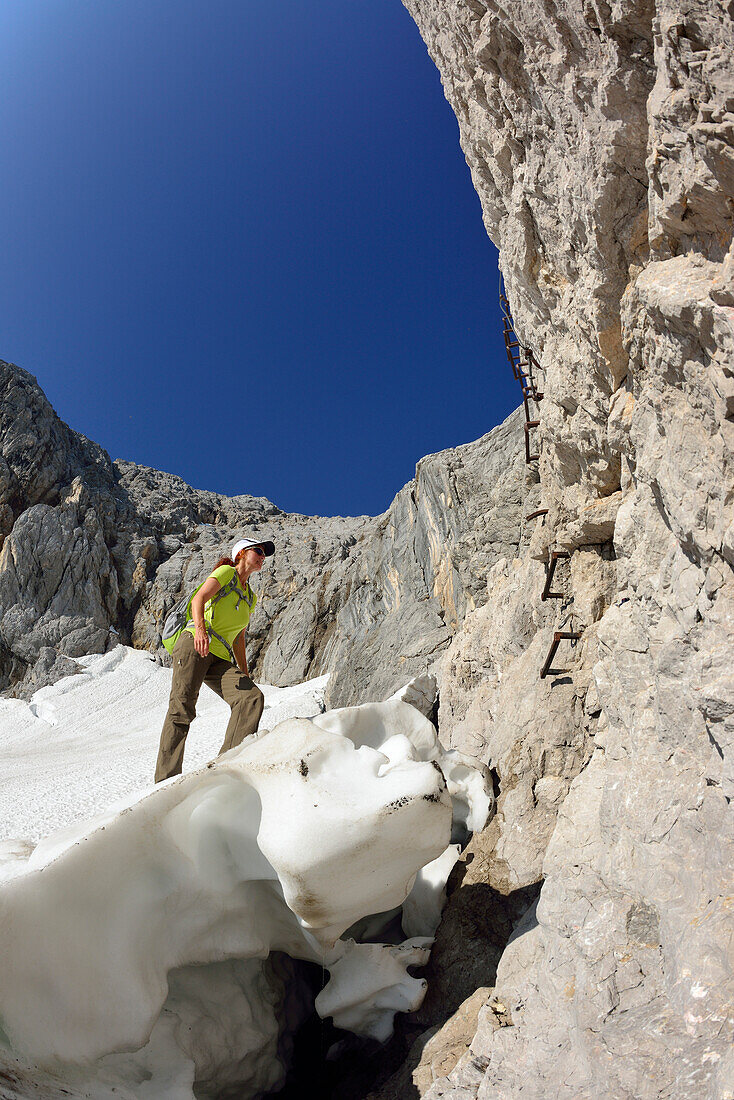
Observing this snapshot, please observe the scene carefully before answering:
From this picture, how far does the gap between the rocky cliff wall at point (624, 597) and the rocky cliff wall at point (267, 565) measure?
198 inches

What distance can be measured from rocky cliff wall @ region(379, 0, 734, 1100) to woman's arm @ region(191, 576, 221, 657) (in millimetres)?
2417

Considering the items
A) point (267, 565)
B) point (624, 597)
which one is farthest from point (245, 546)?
point (267, 565)

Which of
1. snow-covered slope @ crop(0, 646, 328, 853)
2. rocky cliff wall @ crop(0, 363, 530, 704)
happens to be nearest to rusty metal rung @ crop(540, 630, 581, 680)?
snow-covered slope @ crop(0, 646, 328, 853)

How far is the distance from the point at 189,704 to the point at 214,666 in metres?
0.35

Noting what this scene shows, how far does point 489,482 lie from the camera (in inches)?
607

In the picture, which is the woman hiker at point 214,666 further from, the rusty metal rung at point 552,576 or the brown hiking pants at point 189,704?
the rusty metal rung at point 552,576

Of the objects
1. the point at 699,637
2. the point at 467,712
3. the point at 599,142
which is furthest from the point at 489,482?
the point at 699,637

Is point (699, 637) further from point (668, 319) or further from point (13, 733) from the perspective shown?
point (13, 733)

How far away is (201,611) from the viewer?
4.57 metres

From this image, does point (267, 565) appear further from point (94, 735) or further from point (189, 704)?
point (189, 704)

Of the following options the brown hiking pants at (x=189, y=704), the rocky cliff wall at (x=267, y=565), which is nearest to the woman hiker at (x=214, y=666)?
the brown hiking pants at (x=189, y=704)

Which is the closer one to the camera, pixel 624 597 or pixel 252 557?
pixel 624 597

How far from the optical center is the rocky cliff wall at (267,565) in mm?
14633

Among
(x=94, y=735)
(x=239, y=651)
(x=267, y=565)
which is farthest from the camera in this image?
(x=267, y=565)
